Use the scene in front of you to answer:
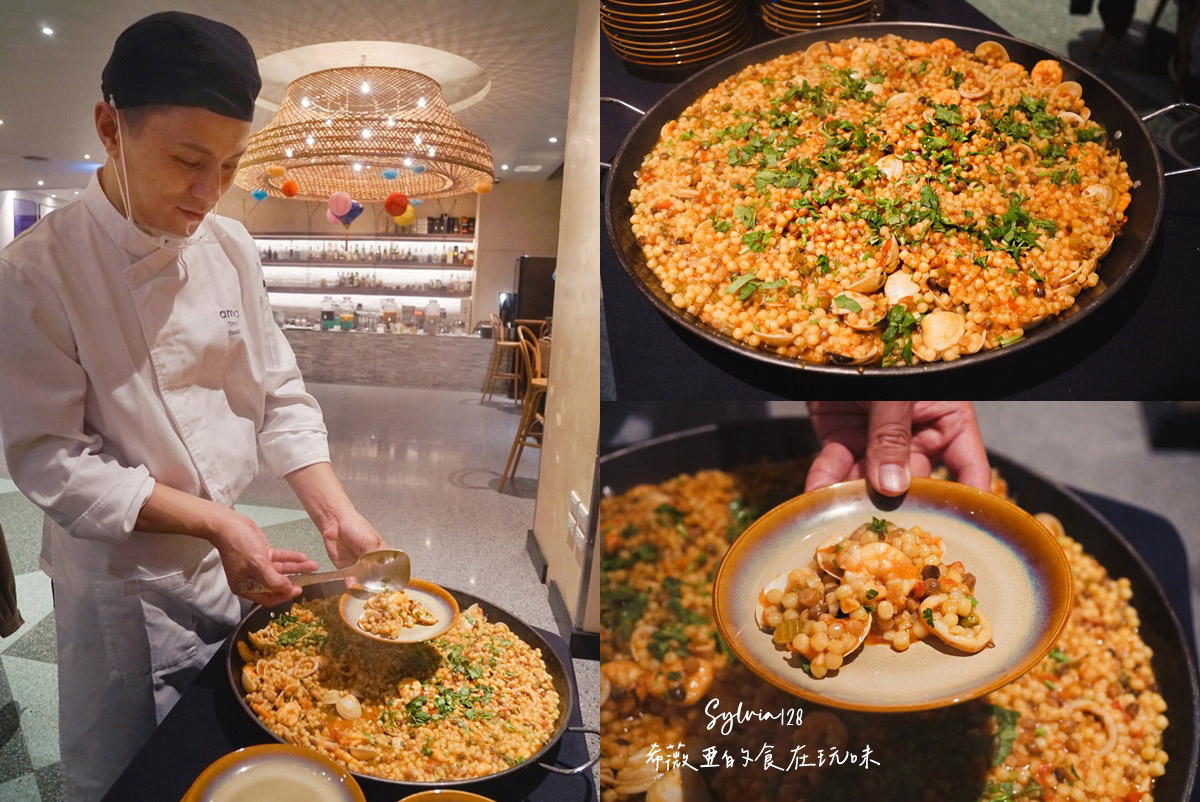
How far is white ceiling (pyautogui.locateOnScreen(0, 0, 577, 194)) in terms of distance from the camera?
54.2 inches

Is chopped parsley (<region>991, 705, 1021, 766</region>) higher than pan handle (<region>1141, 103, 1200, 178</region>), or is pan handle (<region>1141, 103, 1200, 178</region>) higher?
pan handle (<region>1141, 103, 1200, 178</region>)

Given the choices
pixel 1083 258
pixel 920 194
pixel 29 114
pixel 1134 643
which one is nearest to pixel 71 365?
pixel 29 114

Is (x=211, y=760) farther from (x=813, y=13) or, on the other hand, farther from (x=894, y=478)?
(x=813, y=13)

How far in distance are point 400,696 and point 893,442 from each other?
1.05m

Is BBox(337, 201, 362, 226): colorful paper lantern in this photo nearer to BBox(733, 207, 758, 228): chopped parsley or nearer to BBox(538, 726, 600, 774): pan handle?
BBox(733, 207, 758, 228): chopped parsley

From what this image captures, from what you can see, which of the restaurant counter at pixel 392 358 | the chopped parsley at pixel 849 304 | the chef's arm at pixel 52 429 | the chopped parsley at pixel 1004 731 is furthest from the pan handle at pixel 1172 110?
the chef's arm at pixel 52 429

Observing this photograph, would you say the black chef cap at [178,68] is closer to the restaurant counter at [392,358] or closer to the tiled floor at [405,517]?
the restaurant counter at [392,358]

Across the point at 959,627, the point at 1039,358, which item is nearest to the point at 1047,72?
the point at 1039,358

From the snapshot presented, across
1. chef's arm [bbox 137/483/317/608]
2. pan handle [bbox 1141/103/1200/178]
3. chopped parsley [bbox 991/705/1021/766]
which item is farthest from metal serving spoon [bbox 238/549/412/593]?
pan handle [bbox 1141/103/1200/178]

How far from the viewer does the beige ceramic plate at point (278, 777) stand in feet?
4.58

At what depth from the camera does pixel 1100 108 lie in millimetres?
1454

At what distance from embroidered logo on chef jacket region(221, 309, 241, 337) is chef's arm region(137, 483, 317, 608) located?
294mm

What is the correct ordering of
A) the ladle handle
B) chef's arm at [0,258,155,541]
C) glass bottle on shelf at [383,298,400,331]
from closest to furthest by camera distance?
chef's arm at [0,258,155,541] < the ladle handle < glass bottle on shelf at [383,298,400,331]

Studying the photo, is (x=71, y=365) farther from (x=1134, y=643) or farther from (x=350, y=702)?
(x=1134, y=643)
